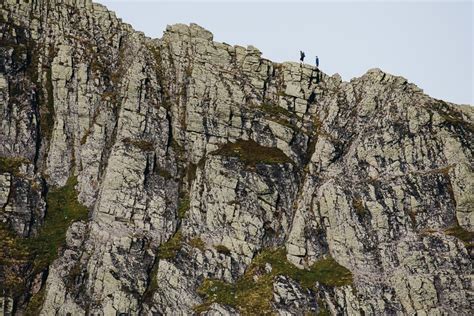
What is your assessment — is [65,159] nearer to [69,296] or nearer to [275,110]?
[69,296]

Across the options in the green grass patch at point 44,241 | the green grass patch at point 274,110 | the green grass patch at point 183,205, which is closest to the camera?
the green grass patch at point 44,241

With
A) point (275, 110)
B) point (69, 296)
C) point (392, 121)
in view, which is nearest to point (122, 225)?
point (69, 296)

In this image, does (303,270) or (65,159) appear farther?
(65,159)

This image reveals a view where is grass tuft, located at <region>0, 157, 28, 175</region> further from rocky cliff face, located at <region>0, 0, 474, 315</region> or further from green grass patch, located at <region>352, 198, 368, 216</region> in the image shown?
green grass patch, located at <region>352, 198, 368, 216</region>

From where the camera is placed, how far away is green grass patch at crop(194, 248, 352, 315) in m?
53.7

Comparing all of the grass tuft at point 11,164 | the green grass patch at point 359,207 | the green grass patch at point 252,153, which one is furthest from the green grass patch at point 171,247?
the green grass patch at point 359,207

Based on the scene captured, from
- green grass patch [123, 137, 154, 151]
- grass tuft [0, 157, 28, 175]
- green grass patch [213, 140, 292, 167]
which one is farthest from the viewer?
green grass patch [213, 140, 292, 167]

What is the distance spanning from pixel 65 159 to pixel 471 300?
48.1 metres

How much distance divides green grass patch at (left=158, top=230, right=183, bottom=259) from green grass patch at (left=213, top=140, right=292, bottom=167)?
12072 millimetres

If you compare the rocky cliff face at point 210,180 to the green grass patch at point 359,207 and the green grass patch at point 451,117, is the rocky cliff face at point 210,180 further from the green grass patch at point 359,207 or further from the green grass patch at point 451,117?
the green grass patch at point 451,117

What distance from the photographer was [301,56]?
7912 cm

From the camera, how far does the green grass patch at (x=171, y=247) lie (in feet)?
188

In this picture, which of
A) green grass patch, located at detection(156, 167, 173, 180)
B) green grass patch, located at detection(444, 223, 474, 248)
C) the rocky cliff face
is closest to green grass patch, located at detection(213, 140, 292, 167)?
the rocky cliff face

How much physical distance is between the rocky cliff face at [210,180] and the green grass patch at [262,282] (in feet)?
0.65
